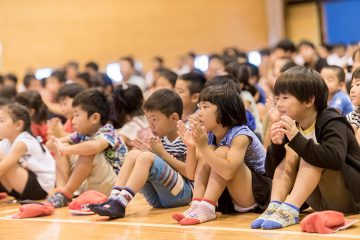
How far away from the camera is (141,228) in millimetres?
3678

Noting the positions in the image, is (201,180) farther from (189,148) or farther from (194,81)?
(194,81)

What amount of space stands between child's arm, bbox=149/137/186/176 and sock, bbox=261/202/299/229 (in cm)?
94

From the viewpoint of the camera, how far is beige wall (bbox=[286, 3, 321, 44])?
48.3ft

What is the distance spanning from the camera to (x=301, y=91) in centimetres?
353

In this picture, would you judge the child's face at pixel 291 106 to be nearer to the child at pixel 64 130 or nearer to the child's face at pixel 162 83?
the child at pixel 64 130

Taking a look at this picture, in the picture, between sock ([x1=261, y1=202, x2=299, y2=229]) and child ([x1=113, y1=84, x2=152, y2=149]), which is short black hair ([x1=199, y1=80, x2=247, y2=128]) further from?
child ([x1=113, y1=84, x2=152, y2=149])

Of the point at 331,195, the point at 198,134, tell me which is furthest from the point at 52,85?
the point at 331,195

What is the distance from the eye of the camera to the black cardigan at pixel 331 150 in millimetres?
3336

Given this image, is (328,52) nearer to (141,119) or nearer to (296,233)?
(141,119)

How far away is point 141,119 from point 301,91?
2.20 m

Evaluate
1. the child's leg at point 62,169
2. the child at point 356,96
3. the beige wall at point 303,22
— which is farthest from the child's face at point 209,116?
the beige wall at point 303,22

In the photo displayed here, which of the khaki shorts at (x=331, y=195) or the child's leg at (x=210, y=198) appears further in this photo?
the child's leg at (x=210, y=198)

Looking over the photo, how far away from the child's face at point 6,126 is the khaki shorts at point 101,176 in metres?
0.69

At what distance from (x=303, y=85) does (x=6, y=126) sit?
2439 mm
